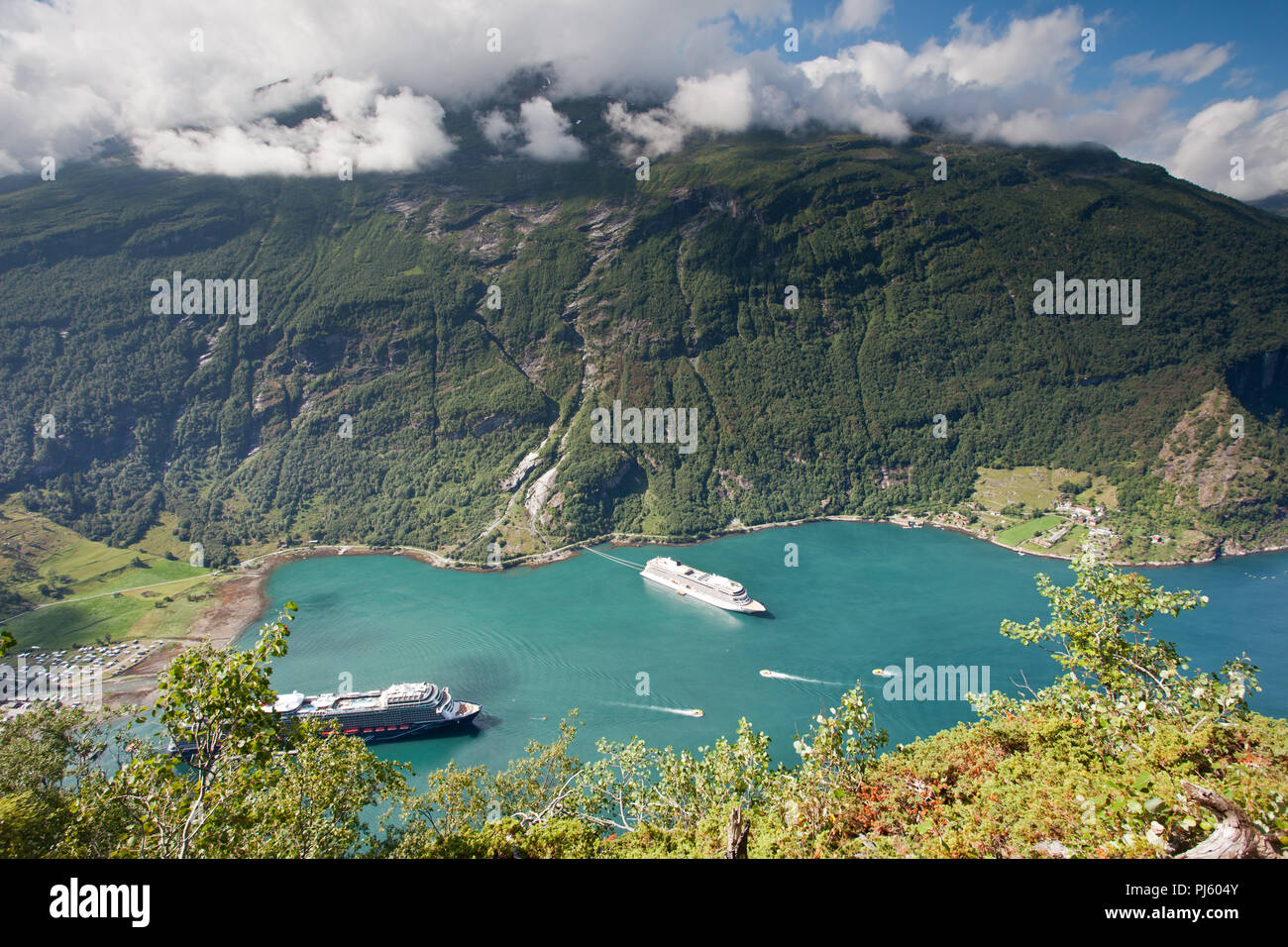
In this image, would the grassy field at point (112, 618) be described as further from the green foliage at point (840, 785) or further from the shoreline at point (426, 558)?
the green foliage at point (840, 785)

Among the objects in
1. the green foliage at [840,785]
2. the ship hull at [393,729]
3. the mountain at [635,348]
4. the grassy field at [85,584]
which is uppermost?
the mountain at [635,348]

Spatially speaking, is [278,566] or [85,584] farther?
[278,566]

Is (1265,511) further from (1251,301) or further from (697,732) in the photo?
(697,732)

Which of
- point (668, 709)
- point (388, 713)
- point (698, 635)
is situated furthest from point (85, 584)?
point (668, 709)

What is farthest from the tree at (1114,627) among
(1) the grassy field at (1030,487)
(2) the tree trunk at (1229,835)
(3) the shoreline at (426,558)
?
(1) the grassy field at (1030,487)

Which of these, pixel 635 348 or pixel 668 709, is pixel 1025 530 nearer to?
pixel 668 709
